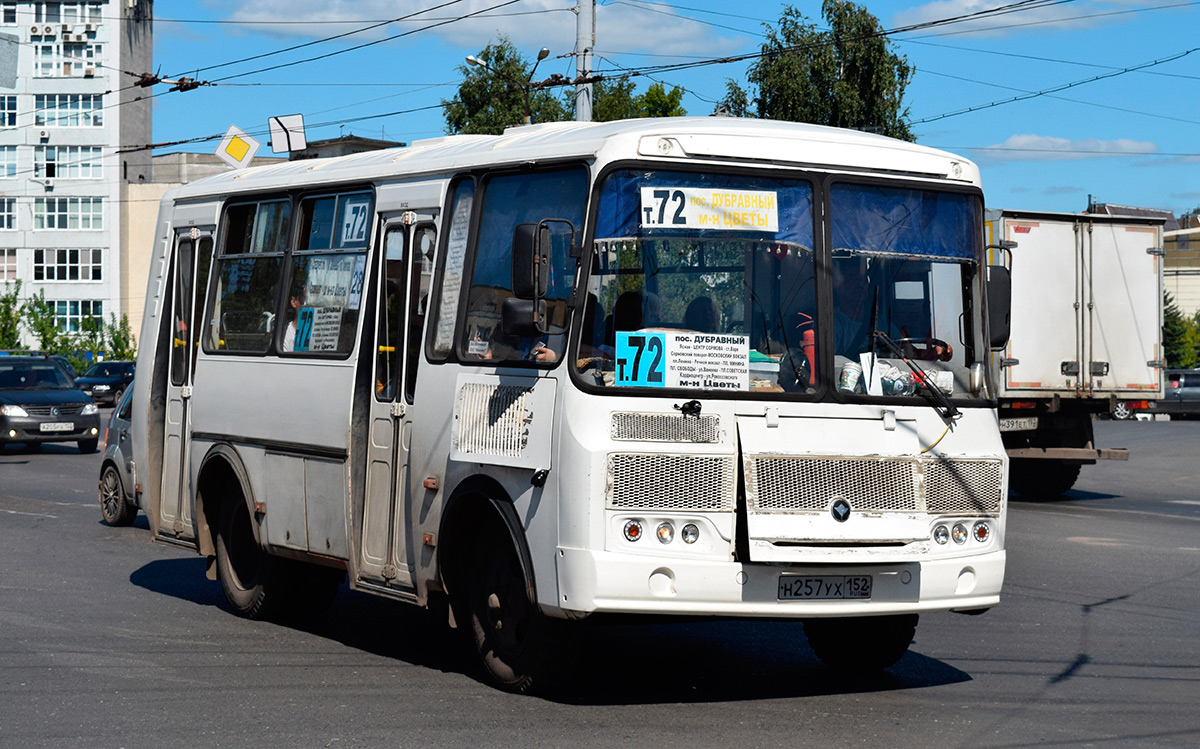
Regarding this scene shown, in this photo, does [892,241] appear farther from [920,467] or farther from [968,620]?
[968,620]

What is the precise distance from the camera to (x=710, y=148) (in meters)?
7.41

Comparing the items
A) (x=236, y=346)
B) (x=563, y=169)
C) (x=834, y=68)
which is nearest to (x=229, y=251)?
(x=236, y=346)

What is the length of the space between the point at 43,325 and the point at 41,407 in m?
55.5

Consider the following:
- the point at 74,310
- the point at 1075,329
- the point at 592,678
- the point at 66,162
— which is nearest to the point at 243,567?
the point at 592,678

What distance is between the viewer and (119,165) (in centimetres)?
9194

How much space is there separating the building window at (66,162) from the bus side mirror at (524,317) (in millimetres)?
89030

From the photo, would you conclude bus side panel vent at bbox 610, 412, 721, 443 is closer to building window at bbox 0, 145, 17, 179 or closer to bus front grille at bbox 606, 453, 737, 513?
bus front grille at bbox 606, 453, 737, 513

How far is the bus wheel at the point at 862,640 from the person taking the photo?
8273mm

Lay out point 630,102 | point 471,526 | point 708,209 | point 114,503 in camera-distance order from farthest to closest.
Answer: point 630,102, point 114,503, point 471,526, point 708,209

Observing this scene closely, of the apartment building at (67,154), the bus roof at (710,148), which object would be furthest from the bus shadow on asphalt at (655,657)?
the apartment building at (67,154)

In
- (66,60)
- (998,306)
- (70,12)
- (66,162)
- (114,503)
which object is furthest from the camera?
(66,162)

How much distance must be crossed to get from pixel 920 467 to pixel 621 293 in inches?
65.4

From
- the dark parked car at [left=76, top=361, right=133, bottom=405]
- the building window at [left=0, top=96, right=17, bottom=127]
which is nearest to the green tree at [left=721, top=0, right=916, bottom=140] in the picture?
the dark parked car at [left=76, top=361, right=133, bottom=405]

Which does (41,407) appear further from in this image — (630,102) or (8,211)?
(8,211)
